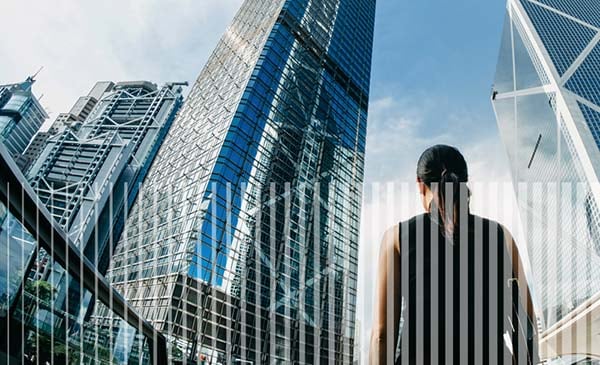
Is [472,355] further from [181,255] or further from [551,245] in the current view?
[551,245]

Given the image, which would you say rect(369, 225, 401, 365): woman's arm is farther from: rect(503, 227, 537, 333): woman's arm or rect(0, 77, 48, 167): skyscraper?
rect(0, 77, 48, 167): skyscraper

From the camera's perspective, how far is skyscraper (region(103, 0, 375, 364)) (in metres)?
19.2

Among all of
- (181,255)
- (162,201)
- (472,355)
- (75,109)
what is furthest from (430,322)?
(75,109)

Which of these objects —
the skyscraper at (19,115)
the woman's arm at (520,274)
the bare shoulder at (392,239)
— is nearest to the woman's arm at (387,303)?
the bare shoulder at (392,239)

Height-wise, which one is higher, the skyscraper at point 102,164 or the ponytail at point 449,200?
the skyscraper at point 102,164

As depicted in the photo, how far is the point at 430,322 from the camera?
39.8 inches

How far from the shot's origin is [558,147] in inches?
2085

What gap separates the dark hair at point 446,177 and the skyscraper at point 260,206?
722 inches

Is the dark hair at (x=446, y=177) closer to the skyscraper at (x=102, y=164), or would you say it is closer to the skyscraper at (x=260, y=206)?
the skyscraper at (x=260, y=206)

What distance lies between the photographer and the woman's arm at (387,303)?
3.04 feet

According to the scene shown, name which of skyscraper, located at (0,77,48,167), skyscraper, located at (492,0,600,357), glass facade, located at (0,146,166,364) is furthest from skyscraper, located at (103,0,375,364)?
skyscraper, located at (0,77,48,167)

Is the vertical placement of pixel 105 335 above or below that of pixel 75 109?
below

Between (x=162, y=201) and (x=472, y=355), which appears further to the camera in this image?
(x=162, y=201)

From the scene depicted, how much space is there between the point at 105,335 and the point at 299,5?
1239 inches
